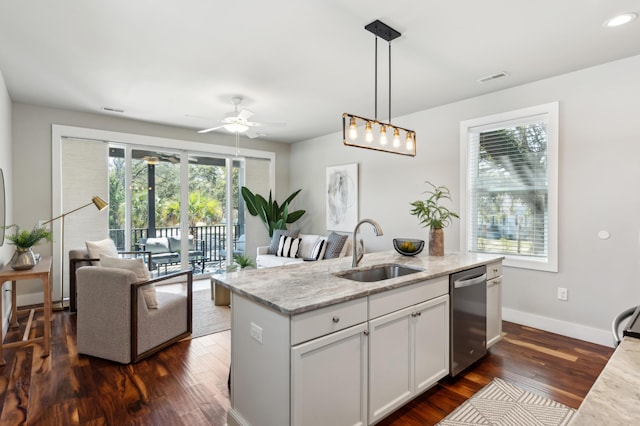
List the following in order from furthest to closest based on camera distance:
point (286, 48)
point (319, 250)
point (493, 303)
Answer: point (319, 250) < point (493, 303) < point (286, 48)

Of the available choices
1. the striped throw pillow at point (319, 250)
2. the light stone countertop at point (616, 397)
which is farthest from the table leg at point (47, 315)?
the light stone countertop at point (616, 397)

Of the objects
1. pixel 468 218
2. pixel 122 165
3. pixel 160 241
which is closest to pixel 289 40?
pixel 468 218

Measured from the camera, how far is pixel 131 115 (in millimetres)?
4742

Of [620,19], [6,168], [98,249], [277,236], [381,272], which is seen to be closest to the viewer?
[620,19]

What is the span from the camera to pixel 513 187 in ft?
12.2

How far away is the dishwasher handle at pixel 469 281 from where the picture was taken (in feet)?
7.98

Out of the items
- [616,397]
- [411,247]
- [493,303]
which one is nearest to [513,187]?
[493,303]

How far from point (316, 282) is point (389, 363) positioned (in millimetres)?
649

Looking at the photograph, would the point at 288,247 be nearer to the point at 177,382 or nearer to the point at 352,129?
the point at 177,382

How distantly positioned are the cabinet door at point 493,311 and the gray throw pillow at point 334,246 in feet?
7.73

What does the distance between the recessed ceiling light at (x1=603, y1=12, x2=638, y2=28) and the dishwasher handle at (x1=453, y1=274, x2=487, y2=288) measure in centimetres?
208

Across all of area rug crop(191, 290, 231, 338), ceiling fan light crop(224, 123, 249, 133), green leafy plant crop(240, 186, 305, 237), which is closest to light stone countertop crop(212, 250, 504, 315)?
area rug crop(191, 290, 231, 338)

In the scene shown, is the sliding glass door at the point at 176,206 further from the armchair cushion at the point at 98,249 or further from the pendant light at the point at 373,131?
the pendant light at the point at 373,131

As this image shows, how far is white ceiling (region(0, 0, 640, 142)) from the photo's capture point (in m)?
2.23
